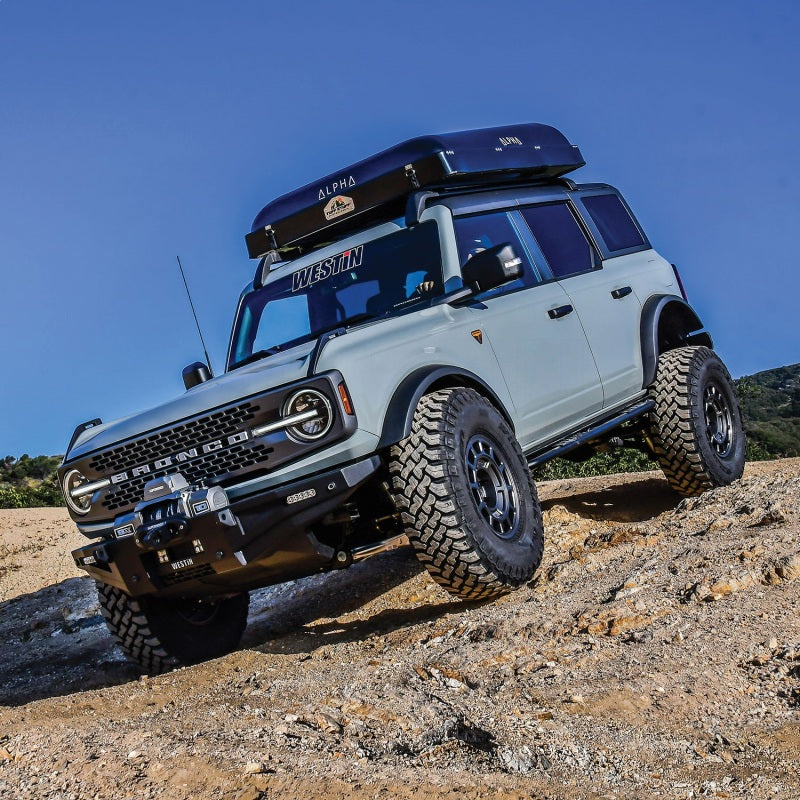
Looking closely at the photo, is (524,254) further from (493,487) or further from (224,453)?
(224,453)

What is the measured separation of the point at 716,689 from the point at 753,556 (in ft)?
4.93

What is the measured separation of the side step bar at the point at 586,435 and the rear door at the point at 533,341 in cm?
10

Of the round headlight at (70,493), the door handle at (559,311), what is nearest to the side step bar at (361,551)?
the round headlight at (70,493)

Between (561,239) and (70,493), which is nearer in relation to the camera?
(70,493)

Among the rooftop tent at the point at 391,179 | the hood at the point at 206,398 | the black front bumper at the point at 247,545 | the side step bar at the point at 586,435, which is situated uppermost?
the rooftop tent at the point at 391,179

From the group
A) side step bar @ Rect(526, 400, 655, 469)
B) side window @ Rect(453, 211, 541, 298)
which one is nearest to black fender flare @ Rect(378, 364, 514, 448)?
side window @ Rect(453, 211, 541, 298)

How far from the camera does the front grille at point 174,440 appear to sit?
4676mm

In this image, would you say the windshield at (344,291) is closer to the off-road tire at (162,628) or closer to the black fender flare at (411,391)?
the black fender flare at (411,391)

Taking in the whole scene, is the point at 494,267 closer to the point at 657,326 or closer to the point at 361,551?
the point at 361,551

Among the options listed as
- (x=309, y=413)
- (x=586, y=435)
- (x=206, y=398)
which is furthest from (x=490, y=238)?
(x=206, y=398)

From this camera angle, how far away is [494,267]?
535cm

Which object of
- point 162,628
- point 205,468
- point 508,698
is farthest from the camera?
point 162,628

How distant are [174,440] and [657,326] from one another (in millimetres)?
4043

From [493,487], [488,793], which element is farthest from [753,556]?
[488,793]
